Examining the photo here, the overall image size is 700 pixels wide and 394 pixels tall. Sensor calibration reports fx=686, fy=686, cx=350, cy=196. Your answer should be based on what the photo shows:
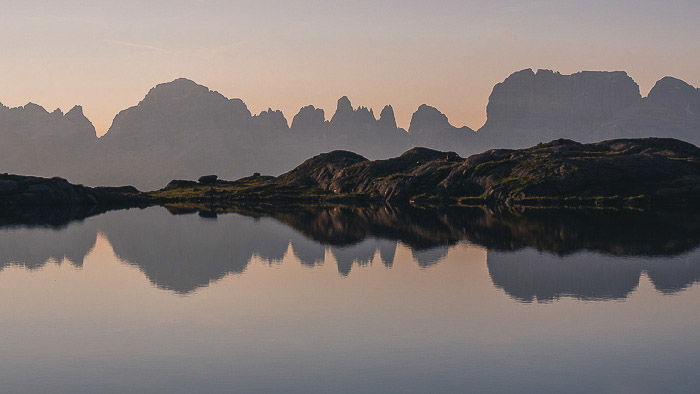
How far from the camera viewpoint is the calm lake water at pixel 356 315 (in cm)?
3859

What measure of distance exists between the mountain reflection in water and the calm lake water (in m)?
0.56

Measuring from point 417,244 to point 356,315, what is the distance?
167 feet

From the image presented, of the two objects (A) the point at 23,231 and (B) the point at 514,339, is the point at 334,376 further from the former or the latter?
(A) the point at 23,231

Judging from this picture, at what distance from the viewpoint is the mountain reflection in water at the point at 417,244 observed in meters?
72.2

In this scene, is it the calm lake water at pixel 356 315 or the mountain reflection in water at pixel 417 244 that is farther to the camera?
the mountain reflection in water at pixel 417 244

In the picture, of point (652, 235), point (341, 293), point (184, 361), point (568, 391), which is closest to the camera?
point (568, 391)

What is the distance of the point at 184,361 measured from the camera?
137 ft


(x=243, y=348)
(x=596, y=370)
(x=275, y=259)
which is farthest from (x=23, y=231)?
(x=596, y=370)

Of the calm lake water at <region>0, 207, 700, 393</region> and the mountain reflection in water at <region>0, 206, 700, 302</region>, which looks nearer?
the calm lake water at <region>0, 207, 700, 393</region>

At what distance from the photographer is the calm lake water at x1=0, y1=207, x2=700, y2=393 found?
127 feet

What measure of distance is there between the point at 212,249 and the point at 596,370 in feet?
236

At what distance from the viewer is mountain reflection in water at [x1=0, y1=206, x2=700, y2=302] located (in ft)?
237

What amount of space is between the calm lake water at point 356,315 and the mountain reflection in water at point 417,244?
563mm

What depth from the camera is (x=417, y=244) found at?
105 m
